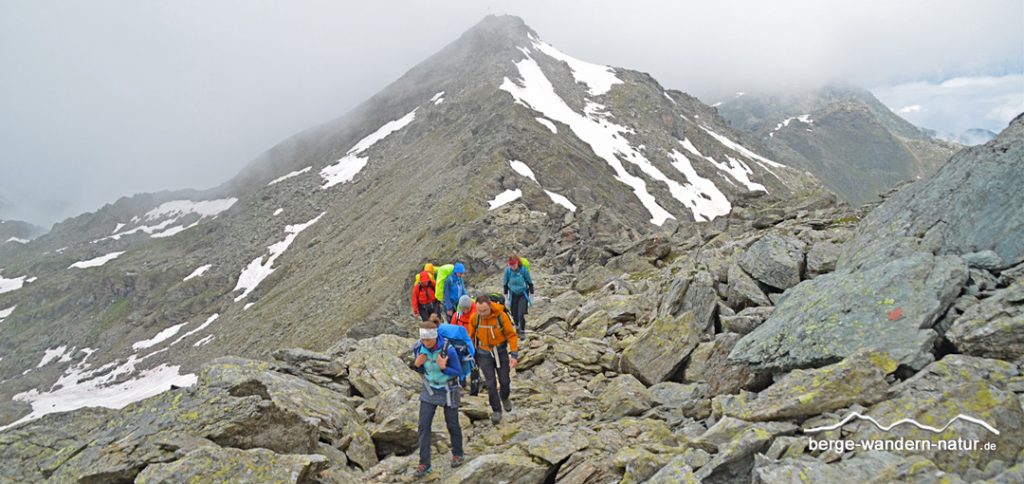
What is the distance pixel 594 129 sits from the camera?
86562 millimetres

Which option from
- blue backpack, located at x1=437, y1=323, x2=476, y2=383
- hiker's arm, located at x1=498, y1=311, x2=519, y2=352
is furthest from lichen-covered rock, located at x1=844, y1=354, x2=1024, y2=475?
hiker's arm, located at x1=498, y1=311, x2=519, y2=352

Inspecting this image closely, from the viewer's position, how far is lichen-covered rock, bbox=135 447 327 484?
300 inches

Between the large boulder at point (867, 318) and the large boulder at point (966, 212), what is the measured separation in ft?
4.32

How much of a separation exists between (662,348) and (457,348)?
5492 millimetres

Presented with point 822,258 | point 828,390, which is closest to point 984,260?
point 828,390

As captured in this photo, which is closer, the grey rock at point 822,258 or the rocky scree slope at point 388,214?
the grey rock at point 822,258

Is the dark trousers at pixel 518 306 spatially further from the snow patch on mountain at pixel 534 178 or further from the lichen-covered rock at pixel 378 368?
the snow patch on mountain at pixel 534 178

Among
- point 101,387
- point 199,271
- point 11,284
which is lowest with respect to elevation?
point 101,387

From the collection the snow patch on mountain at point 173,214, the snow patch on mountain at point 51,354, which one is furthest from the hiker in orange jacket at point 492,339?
the snow patch on mountain at point 173,214

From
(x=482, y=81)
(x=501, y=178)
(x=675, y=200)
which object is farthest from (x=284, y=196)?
(x=675, y=200)

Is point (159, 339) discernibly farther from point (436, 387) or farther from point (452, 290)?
point (436, 387)

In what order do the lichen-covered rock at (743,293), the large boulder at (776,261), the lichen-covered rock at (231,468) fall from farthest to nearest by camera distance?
1. the large boulder at (776,261)
2. the lichen-covered rock at (743,293)
3. the lichen-covered rock at (231,468)

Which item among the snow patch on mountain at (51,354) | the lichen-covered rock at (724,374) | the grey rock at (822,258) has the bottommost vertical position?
the snow patch on mountain at (51,354)

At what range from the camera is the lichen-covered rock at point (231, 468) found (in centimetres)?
762
